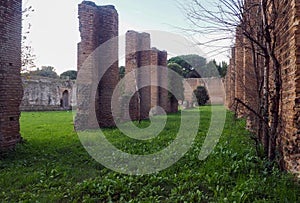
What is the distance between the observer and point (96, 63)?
30.0 ft

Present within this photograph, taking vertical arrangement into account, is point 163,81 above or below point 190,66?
below

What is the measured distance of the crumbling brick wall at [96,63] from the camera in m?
8.84

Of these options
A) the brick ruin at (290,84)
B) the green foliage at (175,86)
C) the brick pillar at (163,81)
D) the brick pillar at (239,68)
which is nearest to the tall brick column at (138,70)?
the brick pillar at (163,81)

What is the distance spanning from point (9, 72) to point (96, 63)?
150 inches

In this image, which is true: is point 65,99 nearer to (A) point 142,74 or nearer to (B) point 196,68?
(B) point 196,68

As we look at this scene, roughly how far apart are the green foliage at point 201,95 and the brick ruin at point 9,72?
23880 millimetres

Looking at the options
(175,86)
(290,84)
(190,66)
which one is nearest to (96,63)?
(290,84)

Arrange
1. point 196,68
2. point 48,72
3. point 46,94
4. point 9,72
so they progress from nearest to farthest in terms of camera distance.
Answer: point 9,72 → point 46,94 → point 196,68 → point 48,72

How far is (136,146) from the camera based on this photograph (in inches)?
226

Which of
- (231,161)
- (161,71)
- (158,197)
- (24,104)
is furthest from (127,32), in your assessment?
(24,104)

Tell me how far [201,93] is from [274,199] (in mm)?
26641

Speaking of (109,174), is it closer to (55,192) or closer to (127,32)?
(55,192)

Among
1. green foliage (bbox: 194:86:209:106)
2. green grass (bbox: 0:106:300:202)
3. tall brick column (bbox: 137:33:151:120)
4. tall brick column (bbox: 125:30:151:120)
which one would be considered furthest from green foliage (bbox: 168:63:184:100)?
green grass (bbox: 0:106:300:202)

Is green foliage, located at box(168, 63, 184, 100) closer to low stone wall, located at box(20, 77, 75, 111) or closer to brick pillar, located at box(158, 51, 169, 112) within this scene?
brick pillar, located at box(158, 51, 169, 112)
